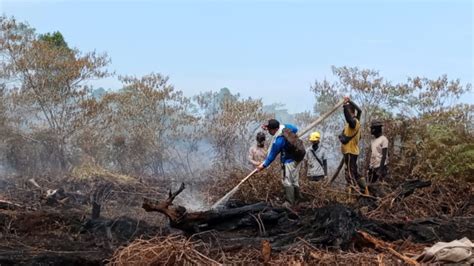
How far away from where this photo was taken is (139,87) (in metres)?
21.2

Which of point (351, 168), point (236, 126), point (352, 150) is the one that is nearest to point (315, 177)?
point (351, 168)

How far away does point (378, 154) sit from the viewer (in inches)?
404

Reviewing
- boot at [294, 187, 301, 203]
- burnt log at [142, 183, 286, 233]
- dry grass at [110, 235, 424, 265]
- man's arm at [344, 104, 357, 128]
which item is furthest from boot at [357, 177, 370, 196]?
dry grass at [110, 235, 424, 265]

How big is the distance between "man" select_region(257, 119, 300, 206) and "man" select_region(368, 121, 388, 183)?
1812mm

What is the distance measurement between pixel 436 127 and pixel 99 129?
13.1 m

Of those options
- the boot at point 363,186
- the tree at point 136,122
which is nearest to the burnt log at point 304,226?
the boot at point 363,186

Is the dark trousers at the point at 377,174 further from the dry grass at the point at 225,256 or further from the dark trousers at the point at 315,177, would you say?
the dry grass at the point at 225,256

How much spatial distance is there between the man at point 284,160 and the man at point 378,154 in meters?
1.81

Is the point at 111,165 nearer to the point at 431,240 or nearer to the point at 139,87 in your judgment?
the point at 139,87

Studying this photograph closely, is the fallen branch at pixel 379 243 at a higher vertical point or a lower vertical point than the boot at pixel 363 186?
lower

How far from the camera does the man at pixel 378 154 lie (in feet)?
33.3

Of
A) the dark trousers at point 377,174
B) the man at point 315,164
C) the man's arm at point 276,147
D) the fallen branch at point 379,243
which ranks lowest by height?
the fallen branch at point 379,243

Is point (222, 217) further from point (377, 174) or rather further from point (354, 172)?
point (377, 174)

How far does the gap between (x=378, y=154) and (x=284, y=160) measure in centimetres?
218
